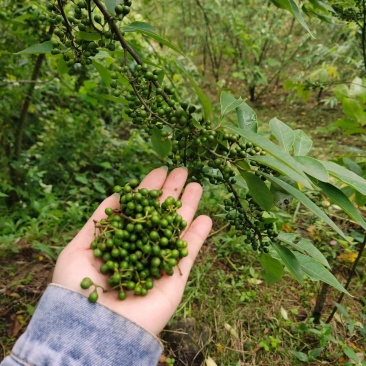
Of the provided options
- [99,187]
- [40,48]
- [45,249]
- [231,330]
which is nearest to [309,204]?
[40,48]

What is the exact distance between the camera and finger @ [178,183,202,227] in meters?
1.32

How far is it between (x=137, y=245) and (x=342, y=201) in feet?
1.95

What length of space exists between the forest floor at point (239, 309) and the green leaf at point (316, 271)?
0.87 m

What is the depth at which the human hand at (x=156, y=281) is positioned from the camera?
1.09 metres

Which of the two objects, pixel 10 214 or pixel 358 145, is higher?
pixel 358 145

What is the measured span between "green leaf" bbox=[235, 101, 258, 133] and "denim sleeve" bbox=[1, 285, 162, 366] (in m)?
0.70

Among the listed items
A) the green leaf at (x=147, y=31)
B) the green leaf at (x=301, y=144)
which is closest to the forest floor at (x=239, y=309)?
the green leaf at (x=301, y=144)

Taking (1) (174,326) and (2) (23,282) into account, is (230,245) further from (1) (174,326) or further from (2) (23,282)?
(2) (23,282)

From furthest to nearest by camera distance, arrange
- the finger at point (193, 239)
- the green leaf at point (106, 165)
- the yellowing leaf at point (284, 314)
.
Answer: the green leaf at point (106, 165) < the yellowing leaf at point (284, 314) < the finger at point (193, 239)

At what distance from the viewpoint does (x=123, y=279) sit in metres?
1.06

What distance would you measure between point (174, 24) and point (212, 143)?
8308 mm

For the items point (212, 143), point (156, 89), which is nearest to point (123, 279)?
point (212, 143)

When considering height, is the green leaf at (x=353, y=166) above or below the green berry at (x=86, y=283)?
above

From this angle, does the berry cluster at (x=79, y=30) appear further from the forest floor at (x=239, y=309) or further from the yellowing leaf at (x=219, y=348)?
the yellowing leaf at (x=219, y=348)
